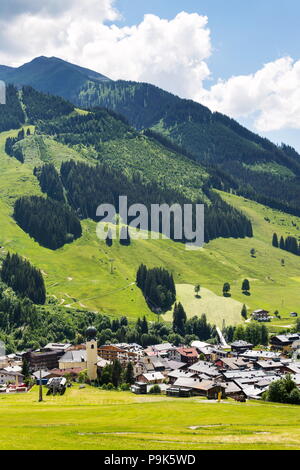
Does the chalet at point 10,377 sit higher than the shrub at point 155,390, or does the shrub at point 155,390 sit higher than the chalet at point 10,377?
the shrub at point 155,390

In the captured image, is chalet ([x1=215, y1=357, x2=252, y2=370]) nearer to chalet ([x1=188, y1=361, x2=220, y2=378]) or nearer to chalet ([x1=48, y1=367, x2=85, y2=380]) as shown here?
chalet ([x1=188, y1=361, x2=220, y2=378])

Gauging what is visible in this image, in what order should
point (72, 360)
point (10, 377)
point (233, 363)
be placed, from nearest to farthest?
point (10, 377)
point (233, 363)
point (72, 360)

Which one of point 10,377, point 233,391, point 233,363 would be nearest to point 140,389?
Result: point 233,391

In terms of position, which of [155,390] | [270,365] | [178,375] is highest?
[155,390]

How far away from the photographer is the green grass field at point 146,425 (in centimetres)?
5297

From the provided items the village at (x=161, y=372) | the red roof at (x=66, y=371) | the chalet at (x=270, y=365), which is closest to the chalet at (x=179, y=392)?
the village at (x=161, y=372)

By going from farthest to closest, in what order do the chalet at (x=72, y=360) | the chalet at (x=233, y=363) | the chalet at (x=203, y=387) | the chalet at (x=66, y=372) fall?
1. the chalet at (x=72, y=360)
2. the chalet at (x=233, y=363)
3. the chalet at (x=66, y=372)
4. the chalet at (x=203, y=387)

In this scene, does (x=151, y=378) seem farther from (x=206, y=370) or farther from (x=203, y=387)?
(x=203, y=387)

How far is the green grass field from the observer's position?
5297 cm

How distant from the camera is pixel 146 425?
241 feet

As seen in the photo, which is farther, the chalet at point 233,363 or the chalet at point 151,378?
the chalet at point 233,363

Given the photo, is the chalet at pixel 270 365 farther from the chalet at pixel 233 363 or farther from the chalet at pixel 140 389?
the chalet at pixel 140 389

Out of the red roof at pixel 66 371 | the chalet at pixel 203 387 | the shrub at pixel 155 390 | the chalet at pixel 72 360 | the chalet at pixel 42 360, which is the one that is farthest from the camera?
the chalet at pixel 42 360
